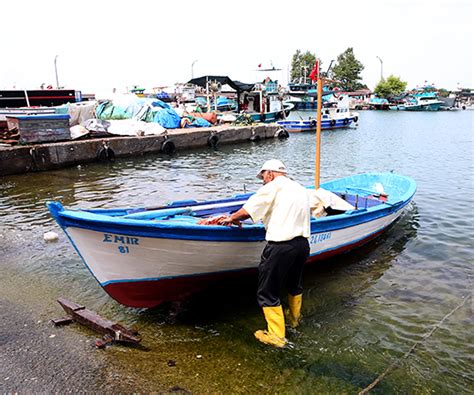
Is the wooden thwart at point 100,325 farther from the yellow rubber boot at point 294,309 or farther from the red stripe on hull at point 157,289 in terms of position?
the yellow rubber boot at point 294,309

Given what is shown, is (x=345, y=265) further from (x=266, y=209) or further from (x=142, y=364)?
(x=142, y=364)

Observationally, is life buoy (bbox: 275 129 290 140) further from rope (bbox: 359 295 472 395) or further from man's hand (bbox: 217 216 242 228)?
man's hand (bbox: 217 216 242 228)

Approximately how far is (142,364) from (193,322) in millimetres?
1182

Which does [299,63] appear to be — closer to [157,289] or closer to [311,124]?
[311,124]

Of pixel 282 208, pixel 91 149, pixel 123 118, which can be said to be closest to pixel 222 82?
pixel 123 118

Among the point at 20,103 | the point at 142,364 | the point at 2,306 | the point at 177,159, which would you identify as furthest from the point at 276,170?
the point at 20,103

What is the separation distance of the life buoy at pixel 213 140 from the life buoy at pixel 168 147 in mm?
3068

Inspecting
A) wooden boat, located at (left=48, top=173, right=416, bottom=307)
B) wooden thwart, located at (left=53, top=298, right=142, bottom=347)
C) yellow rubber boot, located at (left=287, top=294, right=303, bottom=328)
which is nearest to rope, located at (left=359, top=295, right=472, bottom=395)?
yellow rubber boot, located at (left=287, top=294, right=303, bottom=328)

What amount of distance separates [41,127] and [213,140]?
1052 centimetres

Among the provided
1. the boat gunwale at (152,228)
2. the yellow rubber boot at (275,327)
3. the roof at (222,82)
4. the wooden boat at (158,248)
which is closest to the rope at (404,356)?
the yellow rubber boot at (275,327)

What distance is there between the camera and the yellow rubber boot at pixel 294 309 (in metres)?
5.53

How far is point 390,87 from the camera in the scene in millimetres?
105188

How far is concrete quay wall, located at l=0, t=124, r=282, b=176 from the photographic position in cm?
1628

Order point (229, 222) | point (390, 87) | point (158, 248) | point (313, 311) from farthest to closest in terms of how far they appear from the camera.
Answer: point (390, 87) < point (313, 311) < point (229, 222) < point (158, 248)
